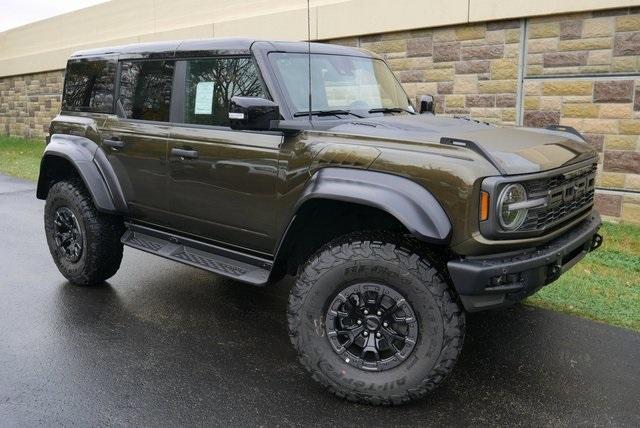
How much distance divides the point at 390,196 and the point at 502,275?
68cm

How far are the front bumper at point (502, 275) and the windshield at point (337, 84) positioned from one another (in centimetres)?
148

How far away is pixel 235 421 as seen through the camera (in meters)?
2.99

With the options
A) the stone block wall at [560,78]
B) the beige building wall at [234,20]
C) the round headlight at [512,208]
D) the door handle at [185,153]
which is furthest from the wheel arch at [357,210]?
the beige building wall at [234,20]

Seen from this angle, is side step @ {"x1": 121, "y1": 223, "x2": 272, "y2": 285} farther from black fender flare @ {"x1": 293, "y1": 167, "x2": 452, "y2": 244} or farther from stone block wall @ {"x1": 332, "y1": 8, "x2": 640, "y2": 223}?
stone block wall @ {"x1": 332, "y1": 8, "x2": 640, "y2": 223}

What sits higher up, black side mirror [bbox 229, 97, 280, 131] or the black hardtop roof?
the black hardtop roof

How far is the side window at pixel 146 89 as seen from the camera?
429cm

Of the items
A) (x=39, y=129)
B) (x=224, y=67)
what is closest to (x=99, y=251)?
(x=224, y=67)

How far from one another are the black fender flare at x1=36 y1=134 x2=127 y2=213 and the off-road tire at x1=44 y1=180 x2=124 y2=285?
6.8 inches

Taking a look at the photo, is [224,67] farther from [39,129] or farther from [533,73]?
[39,129]

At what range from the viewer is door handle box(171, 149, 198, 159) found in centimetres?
395

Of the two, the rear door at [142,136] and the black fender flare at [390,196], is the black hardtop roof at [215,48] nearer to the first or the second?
the rear door at [142,136]

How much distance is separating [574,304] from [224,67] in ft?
10.5

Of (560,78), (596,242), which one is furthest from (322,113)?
(560,78)

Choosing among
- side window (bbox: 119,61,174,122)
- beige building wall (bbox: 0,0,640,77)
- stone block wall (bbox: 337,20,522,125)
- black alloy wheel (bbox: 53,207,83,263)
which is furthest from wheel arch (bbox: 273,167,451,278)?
beige building wall (bbox: 0,0,640,77)
